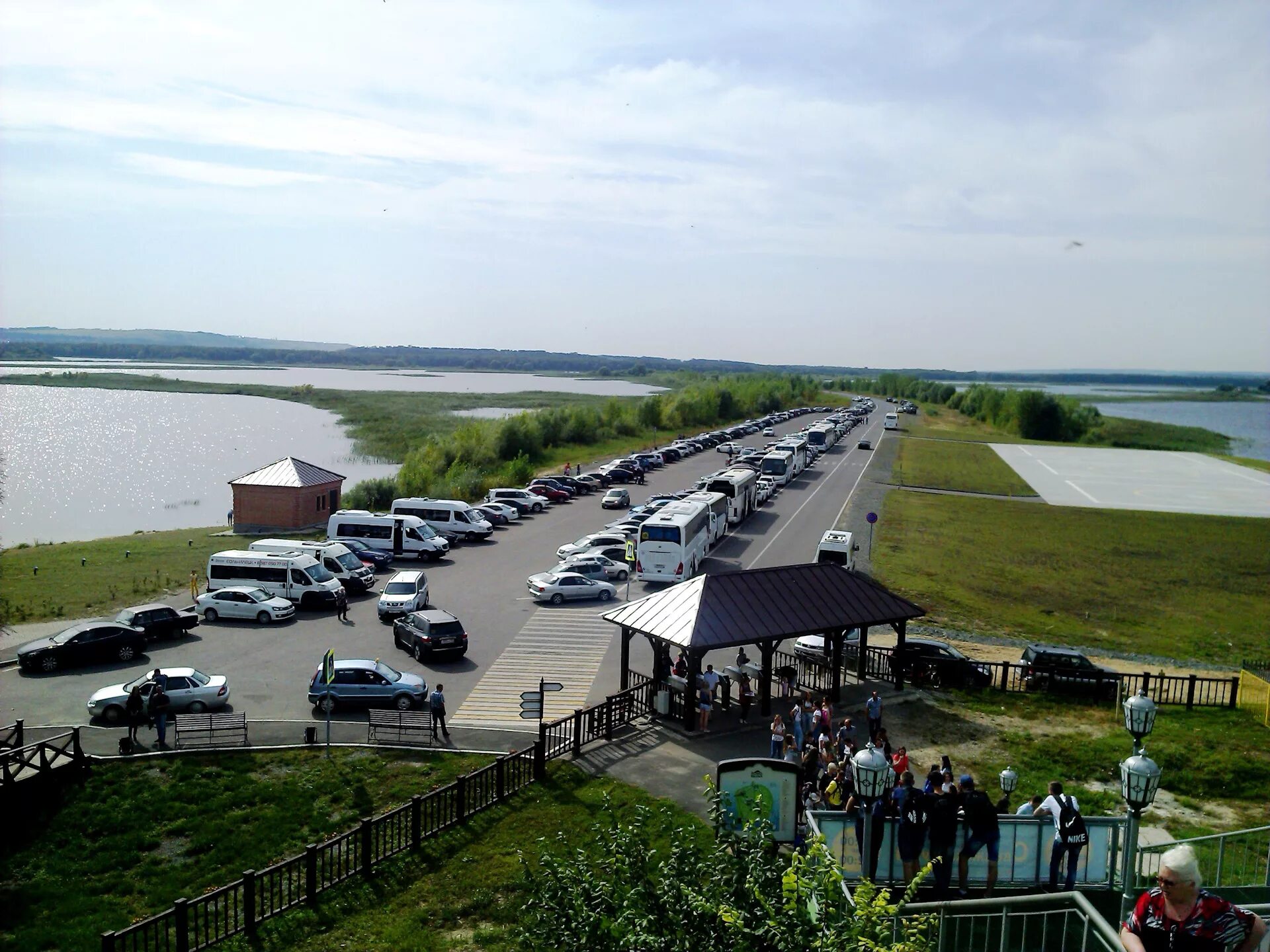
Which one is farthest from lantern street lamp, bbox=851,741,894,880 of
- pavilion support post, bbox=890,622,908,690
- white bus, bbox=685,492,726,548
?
white bus, bbox=685,492,726,548

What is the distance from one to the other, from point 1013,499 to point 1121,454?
49811 mm

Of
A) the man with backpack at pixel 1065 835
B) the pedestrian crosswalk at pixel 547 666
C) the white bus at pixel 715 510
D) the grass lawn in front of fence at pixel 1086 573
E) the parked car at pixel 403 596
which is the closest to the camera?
the man with backpack at pixel 1065 835

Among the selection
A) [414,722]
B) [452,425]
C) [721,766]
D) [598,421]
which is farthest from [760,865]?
[452,425]

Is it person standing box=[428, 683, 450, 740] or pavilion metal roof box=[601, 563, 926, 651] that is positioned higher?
pavilion metal roof box=[601, 563, 926, 651]

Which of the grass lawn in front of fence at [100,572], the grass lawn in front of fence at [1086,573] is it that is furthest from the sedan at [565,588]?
the grass lawn in front of fence at [1086,573]

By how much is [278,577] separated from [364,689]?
1181cm

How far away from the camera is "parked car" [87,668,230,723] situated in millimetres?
21625

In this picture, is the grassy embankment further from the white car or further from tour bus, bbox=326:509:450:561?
tour bus, bbox=326:509:450:561

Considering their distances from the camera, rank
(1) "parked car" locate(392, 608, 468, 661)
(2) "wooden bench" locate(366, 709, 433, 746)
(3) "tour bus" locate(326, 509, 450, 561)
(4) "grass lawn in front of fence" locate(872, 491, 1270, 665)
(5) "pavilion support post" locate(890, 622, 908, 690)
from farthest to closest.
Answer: (3) "tour bus" locate(326, 509, 450, 561) → (4) "grass lawn in front of fence" locate(872, 491, 1270, 665) → (1) "parked car" locate(392, 608, 468, 661) → (5) "pavilion support post" locate(890, 622, 908, 690) → (2) "wooden bench" locate(366, 709, 433, 746)

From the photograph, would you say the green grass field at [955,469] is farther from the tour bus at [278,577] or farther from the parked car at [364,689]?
the parked car at [364,689]

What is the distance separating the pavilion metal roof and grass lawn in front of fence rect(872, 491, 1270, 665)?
12066 millimetres

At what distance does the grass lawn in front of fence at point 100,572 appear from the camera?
33.0 metres

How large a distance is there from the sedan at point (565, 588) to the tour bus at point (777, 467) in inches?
1311

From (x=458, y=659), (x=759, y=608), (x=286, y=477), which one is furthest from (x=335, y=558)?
(x=759, y=608)
